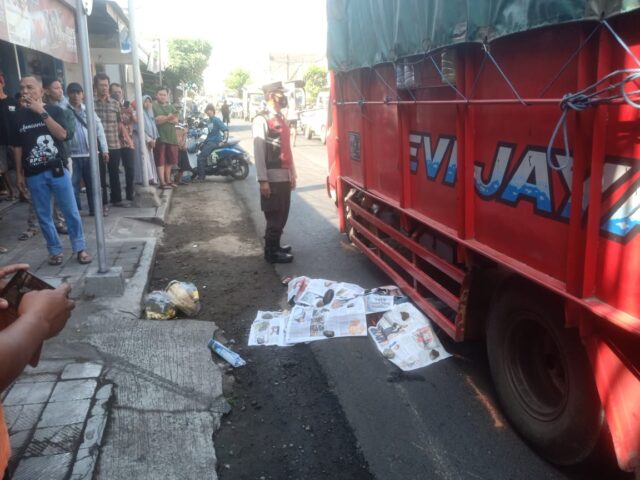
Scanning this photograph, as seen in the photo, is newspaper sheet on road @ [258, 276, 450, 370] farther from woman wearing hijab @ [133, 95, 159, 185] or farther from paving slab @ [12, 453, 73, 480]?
woman wearing hijab @ [133, 95, 159, 185]

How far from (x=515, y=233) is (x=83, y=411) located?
2562 mm

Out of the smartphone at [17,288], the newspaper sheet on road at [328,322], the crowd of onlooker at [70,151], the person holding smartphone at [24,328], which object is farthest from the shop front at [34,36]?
the person holding smartphone at [24,328]

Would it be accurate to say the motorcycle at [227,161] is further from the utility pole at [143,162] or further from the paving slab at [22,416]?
the paving slab at [22,416]

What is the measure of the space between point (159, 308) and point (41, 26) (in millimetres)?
4218

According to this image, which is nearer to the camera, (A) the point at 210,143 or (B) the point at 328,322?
(B) the point at 328,322

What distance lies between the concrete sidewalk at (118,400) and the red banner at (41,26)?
269 cm

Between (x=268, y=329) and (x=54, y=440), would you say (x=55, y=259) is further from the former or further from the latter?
(x=54, y=440)

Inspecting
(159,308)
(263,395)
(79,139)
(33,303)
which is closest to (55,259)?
(159,308)

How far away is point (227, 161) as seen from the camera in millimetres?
12945

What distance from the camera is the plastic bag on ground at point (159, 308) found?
459 cm

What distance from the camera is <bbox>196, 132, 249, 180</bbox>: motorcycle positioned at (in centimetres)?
1289

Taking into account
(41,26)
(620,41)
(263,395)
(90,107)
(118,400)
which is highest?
(41,26)

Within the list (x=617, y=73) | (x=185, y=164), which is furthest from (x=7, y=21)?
(x=185, y=164)

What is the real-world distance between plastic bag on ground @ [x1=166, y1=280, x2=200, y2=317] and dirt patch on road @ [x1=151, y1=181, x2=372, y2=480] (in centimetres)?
13
